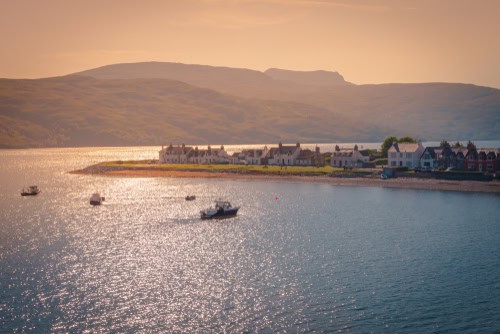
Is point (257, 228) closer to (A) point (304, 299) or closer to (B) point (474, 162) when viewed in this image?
(A) point (304, 299)

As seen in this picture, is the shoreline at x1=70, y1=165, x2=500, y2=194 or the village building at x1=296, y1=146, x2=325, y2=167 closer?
the shoreline at x1=70, y1=165, x2=500, y2=194

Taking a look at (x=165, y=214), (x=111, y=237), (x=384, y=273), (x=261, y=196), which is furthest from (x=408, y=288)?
(x=261, y=196)

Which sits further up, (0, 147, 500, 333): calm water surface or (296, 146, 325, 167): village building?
(296, 146, 325, 167): village building

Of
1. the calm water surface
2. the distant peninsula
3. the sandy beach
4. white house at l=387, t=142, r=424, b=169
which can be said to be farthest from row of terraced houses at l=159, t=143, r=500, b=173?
the calm water surface

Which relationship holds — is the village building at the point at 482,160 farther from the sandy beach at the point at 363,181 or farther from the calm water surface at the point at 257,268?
the calm water surface at the point at 257,268

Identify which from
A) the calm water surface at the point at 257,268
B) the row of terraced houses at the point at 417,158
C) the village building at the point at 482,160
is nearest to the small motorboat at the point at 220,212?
the calm water surface at the point at 257,268

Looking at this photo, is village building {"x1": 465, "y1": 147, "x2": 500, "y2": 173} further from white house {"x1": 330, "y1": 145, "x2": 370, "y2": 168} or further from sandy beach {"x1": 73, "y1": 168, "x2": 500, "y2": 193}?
white house {"x1": 330, "y1": 145, "x2": 370, "y2": 168}
